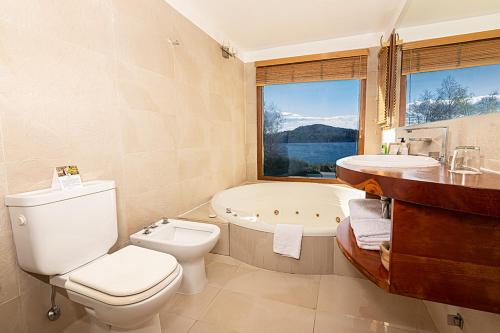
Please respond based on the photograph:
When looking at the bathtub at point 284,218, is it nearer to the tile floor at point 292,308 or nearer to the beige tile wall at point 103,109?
the tile floor at point 292,308

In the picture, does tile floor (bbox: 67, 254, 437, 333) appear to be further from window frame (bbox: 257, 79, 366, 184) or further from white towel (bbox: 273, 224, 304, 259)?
window frame (bbox: 257, 79, 366, 184)

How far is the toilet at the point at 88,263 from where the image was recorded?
99 cm

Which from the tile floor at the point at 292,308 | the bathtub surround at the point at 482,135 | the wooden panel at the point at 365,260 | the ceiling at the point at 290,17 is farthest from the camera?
the ceiling at the point at 290,17

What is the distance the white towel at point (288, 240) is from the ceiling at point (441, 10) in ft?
5.02

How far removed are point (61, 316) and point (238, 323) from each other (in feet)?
3.29

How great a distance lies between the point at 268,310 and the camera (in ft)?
4.89

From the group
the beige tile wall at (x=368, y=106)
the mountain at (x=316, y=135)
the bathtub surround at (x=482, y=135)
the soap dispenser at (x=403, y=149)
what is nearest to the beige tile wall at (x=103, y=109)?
the beige tile wall at (x=368, y=106)

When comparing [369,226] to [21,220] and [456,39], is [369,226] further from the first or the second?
[21,220]

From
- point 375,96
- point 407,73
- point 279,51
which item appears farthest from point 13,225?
point 375,96

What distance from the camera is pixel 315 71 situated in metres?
3.18

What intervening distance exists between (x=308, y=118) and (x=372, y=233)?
2.80 m

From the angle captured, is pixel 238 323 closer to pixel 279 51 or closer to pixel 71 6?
pixel 71 6

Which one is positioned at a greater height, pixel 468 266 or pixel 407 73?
pixel 407 73

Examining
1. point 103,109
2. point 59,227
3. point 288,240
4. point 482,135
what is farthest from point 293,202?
point 59,227
